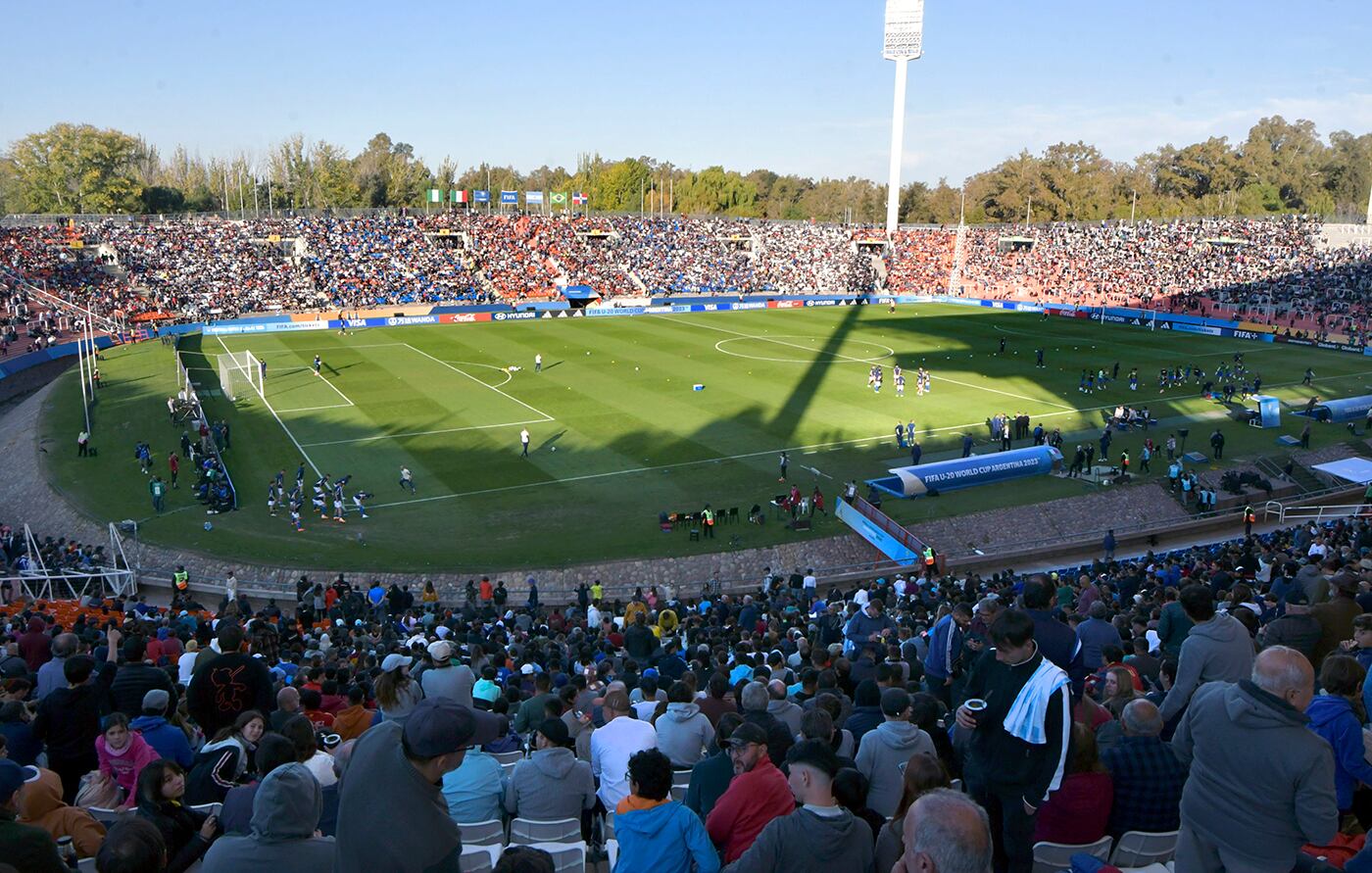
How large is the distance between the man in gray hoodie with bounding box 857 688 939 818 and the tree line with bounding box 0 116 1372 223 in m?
116

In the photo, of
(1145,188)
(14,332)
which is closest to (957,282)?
(1145,188)

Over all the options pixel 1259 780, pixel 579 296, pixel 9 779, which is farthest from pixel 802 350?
pixel 9 779

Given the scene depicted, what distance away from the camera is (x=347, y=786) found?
453cm

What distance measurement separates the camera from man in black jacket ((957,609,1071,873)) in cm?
580

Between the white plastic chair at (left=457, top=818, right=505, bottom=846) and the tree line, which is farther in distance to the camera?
the tree line

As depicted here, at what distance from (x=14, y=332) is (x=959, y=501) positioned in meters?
55.6

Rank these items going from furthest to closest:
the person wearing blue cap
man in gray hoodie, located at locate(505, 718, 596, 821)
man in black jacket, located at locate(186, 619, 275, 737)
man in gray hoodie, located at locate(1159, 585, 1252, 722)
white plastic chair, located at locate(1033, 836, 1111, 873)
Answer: man in black jacket, located at locate(186, 619, 275, 737), man in gray hoodie, located at locate(1159, 585, 1252, 722), man in gray hoodie, located at locate(505, 718, 596, 821), white plastic chair, located at locate(1033, 836, 1111, 873), the person wearing blue cap

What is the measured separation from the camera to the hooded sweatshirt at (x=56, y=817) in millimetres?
6227

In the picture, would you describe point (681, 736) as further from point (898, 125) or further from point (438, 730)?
point (898, 125)

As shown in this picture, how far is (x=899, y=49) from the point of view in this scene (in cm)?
12250

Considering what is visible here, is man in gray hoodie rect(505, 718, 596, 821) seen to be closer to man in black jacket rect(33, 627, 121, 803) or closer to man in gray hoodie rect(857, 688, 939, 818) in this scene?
man in gray hoodie rect(857, 688, 939, 818)

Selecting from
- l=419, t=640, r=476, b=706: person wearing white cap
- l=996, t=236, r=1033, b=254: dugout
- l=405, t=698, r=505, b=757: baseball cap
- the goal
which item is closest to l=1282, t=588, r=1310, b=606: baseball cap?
l=419, t=640, r=476, b=706: person wearing white cap

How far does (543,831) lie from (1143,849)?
4.30 metres

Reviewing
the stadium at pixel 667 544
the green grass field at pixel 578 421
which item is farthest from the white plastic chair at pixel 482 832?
the green grass field at pixel 578 421
